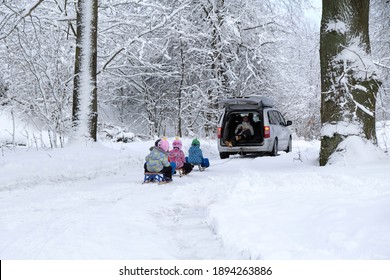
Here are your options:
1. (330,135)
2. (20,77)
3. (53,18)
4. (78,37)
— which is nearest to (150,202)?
(330,135)

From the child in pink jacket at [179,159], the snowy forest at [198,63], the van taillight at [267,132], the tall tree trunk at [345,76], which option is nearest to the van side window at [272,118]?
the van taillight at [267,132]

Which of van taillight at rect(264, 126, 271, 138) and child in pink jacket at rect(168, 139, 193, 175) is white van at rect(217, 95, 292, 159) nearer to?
van taillight at rect(264, 126, 271, 138)

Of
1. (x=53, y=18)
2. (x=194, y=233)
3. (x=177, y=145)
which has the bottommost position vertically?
(x=194, y=233)

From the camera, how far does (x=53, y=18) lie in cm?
1349

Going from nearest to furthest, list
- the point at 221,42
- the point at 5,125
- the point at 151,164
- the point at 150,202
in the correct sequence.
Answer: the point at 150,202 < the point at 151,164 < the point at 5,125 < the point at 221,42

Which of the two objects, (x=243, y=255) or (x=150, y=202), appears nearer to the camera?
(x=243, y=255)

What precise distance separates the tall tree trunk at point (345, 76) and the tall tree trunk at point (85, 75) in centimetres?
630

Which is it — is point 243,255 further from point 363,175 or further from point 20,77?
point 20,77

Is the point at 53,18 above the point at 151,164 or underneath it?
above

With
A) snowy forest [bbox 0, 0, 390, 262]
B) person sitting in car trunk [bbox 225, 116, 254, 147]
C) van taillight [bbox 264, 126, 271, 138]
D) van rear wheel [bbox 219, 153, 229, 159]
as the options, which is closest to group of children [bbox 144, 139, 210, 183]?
snowy forest [bbox 0, 0, 390, 262]

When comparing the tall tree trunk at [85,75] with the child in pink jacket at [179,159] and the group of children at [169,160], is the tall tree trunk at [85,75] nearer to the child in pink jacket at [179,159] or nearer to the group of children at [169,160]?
the group of children at [169,160]

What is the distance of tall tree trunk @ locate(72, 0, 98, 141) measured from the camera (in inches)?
492

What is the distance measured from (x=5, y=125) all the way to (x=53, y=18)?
25.7 feet

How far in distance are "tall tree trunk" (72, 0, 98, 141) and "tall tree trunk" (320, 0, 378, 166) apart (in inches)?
248
